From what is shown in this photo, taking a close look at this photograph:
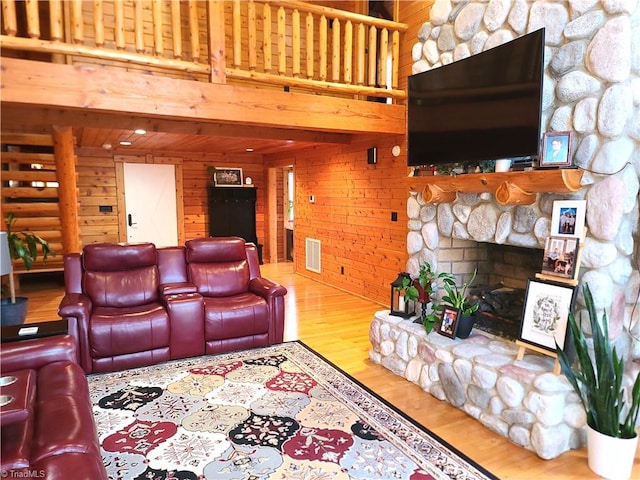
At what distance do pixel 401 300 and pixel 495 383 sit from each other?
47.7 inches

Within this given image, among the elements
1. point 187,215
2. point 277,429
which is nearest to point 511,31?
point 277,429

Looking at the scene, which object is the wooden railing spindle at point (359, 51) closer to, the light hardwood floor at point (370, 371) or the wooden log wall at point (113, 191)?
the light hardwood floor at point (370, 371)

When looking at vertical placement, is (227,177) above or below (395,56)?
below

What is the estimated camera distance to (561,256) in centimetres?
250

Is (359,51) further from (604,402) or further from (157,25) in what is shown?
(604,402)

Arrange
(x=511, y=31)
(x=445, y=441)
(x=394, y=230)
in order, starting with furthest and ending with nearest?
(x=394, y=230)
(x=511, y=31)
(x=445, y=441)

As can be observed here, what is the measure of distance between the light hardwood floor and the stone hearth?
0.07 m

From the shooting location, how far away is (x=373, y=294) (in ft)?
18.7

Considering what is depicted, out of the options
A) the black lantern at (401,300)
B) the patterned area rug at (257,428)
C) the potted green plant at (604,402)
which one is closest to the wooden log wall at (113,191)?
the patterned area rug at (257,428)

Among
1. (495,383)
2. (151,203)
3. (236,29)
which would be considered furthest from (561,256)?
(151,203)

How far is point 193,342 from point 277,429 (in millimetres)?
1358

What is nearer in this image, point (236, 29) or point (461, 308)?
point (461, 308)

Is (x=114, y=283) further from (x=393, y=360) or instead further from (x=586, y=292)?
(x=586, y=292)

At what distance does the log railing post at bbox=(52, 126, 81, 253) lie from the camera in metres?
4.96
